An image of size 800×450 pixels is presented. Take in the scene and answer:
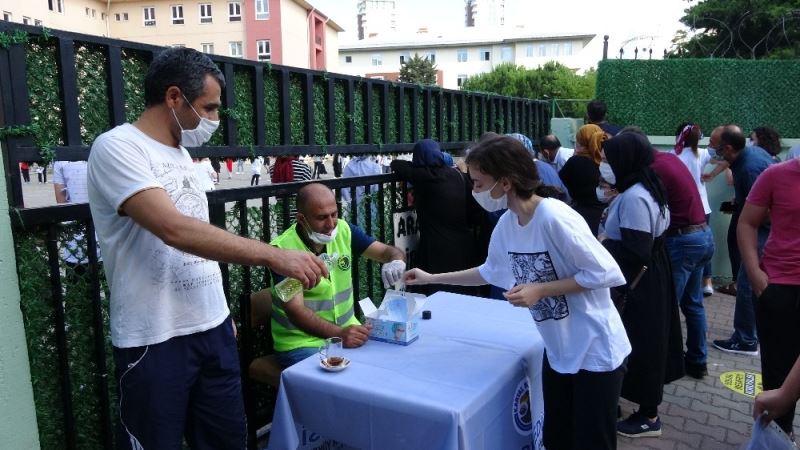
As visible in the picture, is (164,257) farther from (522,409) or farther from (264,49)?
(264,49)

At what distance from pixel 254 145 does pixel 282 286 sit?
1.74 m

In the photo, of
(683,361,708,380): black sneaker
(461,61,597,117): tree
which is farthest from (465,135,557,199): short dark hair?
(461,61,597,117): tree

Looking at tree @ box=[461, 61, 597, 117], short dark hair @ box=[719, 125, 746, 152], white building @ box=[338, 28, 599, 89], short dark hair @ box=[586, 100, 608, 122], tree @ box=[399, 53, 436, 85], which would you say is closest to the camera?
short dark hair @ box=[719, 125, 746, 152]

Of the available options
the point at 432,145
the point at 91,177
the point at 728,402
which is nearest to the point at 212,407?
the point at 91,177

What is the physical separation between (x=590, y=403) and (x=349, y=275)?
1.56 m

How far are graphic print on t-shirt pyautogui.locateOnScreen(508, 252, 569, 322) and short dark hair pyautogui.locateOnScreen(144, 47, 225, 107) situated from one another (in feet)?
5.03

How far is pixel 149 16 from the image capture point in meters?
47.0

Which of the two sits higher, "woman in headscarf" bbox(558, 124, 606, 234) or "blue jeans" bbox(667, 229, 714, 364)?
"woman in headscarf" bbox(558, 124, 606, 234)

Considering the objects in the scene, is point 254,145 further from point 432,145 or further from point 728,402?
point 728,402

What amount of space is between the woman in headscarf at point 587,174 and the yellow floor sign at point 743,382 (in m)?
1.66

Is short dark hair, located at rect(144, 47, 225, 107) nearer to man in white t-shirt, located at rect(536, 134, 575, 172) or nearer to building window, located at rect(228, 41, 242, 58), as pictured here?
man in white t-shirt, located at rect(536, 134, 575, 172)

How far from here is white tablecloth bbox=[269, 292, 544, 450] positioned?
2209 mm

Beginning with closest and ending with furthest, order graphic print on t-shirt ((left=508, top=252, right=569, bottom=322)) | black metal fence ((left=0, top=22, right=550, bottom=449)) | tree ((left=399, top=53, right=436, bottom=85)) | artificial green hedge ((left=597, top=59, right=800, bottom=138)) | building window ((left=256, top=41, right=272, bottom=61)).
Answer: black metal fence ((left=0, top=22, right=550, bottom=449))
graphic print on t-shirt ((left=508, top=252, right=569, bottom=322))
artificial green hedge ((left=597, top=59, right=800, bottom=138))
building window ((left=256, top=41, right=272, bottom=61))
tree ((left=399, top=53, right=436, bottom=85))

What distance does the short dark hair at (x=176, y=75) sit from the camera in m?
2.15
